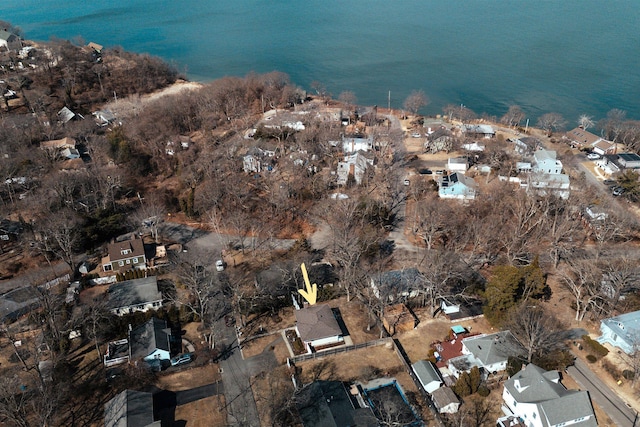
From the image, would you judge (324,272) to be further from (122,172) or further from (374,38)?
(374,38)

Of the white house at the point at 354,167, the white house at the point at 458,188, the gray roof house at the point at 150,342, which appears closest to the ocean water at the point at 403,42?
the white house at the point at 354,167

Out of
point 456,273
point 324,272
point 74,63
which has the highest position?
point 74,63

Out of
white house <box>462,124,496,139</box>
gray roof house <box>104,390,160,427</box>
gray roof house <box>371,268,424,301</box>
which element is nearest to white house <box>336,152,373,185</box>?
gray roof house <box>371,268,424,301</box>

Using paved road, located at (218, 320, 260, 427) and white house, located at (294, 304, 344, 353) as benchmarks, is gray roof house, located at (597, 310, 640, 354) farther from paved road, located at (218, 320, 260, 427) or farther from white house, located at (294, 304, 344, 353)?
paved road, located at (218, 320, 260, 427)

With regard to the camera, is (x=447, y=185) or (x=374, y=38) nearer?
(x=447, y=185)

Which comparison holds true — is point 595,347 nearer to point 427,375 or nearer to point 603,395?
point 603,395

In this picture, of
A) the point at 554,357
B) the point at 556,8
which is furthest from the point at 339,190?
the point at 556,8
